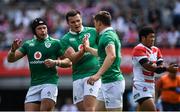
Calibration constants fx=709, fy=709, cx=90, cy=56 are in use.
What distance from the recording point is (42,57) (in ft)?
46.1

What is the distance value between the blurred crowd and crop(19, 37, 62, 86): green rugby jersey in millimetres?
10832

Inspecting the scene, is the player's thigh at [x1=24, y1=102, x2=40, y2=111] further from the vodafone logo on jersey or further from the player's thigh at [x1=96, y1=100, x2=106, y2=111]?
the player's thigh at [x1=96, y1=100, x2=106, y2=111]

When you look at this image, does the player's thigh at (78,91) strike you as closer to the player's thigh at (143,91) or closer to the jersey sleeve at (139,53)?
the player's thigh at (143,91)

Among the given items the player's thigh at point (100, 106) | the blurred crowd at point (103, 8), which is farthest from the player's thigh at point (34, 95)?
the blurred crowd at point (103, 8)

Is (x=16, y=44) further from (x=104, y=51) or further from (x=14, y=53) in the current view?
(x=104, y=51)

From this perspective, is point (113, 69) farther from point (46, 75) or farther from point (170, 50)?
point (170, 50)

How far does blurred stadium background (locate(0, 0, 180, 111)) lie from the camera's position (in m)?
24.9

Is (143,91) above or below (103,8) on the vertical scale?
below

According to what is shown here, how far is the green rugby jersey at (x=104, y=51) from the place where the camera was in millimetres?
13109

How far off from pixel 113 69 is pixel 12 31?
43.8 feet

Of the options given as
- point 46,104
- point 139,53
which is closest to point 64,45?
point 46,104

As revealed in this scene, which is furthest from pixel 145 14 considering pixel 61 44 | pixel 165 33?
pixel 61 44

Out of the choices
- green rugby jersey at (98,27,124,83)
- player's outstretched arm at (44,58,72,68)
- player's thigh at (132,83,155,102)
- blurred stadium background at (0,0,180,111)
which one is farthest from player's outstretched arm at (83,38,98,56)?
blurred stadium background at (0,0,180,111)

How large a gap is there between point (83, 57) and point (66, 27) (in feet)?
39.3
